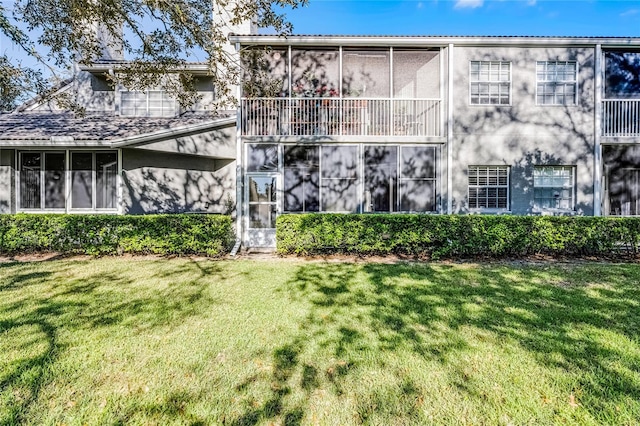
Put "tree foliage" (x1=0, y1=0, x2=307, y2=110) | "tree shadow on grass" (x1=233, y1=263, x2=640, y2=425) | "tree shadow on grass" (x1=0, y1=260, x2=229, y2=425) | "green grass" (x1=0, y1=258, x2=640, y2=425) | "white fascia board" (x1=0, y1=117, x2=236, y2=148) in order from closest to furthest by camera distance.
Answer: "green grass" (x1=0, y1=258, x2=640, y2=425) < "tree shadow on grass" (x1=233, y1=263, x2=640, y2=425) < "tree shadow on grass" (x1=0, y1=260, x2=229, y2=425) < "tree foliage" (x1=0, y1=0, x2=307, y2=110) < "white fascia board" (x1=0, y1=117, x2=236, y2=148)

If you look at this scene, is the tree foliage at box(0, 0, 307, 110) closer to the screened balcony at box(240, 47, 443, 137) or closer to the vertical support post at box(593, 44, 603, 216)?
the screened balcony at box(240, 47, 443, 137)

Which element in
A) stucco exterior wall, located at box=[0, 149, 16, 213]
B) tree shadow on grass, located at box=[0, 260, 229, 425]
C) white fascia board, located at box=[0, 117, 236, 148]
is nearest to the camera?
tree shadow on grass, located at box=[0, 260, 229, 425]

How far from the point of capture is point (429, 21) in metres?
13.0

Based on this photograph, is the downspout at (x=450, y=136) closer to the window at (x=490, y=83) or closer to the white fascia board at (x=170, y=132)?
the window at (x=490, y=83)

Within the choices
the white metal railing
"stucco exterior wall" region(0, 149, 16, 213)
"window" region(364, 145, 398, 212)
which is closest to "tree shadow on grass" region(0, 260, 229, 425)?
"stucco exterior wall" region(0, 149, 16, 213)

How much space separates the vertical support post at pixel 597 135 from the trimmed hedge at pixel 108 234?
1217 cm

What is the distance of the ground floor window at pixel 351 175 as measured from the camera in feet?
35.6

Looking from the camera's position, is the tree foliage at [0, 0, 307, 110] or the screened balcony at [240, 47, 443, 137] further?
the screened balcony at [240, 47, 443, 137]

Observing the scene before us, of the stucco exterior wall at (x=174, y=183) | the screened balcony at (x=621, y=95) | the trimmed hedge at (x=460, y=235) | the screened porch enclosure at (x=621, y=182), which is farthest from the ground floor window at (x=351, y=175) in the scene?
the screened porch enclosure at (x=621, y=182)

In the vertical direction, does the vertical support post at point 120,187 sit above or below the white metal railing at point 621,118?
below

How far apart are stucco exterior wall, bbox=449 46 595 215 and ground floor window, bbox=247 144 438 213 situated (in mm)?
1194

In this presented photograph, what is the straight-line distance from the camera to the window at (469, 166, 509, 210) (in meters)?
10.9

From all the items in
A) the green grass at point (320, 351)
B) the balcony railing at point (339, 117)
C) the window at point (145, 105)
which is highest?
the window at point (145, 105)

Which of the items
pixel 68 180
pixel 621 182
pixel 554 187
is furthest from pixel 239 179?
pixel 621 182
